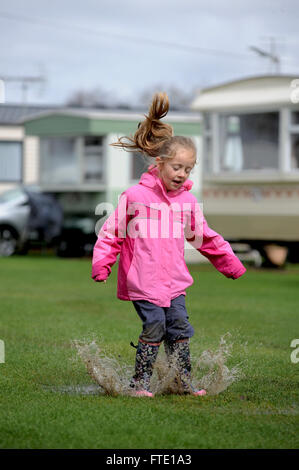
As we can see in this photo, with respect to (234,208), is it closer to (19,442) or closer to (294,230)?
(294,230)

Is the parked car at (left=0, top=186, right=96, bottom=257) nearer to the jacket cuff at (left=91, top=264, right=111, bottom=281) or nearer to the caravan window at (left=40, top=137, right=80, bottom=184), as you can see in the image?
the caravan window at (left=40, top=137, right=80, bottom=184)

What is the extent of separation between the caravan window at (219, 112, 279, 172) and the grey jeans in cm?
1423

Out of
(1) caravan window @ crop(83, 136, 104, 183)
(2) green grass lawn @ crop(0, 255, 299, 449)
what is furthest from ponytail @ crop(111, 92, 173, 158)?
(1) caravan window @ crop(83, 136, 104, 183)

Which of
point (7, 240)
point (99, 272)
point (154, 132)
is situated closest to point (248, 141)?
point (7, 240)

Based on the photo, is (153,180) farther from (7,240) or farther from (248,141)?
(7,240)

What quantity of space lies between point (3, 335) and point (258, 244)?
40.5 feet

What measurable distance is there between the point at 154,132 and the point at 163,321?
1220 mm

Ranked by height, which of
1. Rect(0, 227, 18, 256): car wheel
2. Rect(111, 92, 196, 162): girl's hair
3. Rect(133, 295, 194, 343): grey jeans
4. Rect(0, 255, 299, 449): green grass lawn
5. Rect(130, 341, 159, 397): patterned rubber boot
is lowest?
Rect(0, 227, 18, 256): car wheel

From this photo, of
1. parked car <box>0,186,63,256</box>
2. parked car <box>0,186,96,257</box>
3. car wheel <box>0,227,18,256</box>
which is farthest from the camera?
car wheel <box>0,227,18,256</box>

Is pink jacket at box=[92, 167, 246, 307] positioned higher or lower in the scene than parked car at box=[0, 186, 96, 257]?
higher

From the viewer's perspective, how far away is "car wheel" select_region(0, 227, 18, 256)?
24594 millimetres

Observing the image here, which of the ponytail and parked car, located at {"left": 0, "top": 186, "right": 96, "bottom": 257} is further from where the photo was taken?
parked car, located at {"left": 0, "top": 186, "right": 96, "bottom": 257}

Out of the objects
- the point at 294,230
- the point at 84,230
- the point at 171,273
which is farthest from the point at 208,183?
the point at 171,273

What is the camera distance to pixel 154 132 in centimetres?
612
